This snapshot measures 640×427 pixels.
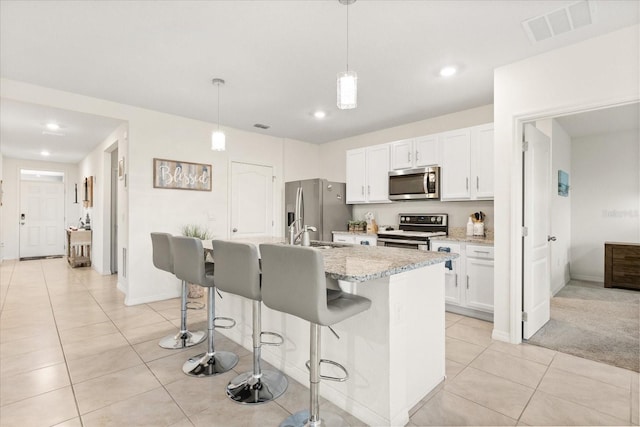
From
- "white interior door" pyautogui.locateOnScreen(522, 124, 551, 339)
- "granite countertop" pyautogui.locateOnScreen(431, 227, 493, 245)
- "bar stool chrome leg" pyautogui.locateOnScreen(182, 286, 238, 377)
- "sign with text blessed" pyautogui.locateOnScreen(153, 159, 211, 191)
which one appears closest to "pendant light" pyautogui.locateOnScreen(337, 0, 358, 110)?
"bar stool chrome leg" pyautogui.locateOnScreen(182, 286, 238, 377)

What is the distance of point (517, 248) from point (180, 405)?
9.62 ft

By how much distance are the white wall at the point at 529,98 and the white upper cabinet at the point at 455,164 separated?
2.82 ft

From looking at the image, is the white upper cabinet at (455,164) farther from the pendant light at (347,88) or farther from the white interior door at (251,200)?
the white interior door at (251,200)

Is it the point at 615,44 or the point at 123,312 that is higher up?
the point at 615,44

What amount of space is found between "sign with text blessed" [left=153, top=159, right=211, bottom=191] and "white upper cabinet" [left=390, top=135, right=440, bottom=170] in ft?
9.24

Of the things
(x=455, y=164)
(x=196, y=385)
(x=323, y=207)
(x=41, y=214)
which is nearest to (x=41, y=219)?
(x=41, y=214)

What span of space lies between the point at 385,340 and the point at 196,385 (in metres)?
1.39

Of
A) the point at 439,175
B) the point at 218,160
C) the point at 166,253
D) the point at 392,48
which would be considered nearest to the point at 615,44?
the point at 392,48

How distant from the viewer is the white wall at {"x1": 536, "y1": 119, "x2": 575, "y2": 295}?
4551 millimetres

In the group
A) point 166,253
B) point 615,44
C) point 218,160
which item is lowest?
point 166,253

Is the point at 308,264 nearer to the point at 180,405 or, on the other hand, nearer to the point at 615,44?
the point at 180,405

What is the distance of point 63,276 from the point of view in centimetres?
582

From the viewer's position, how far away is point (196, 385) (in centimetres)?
219

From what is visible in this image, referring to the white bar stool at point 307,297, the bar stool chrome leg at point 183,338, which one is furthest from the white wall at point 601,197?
the bar stool chrome leg at point 183,338
